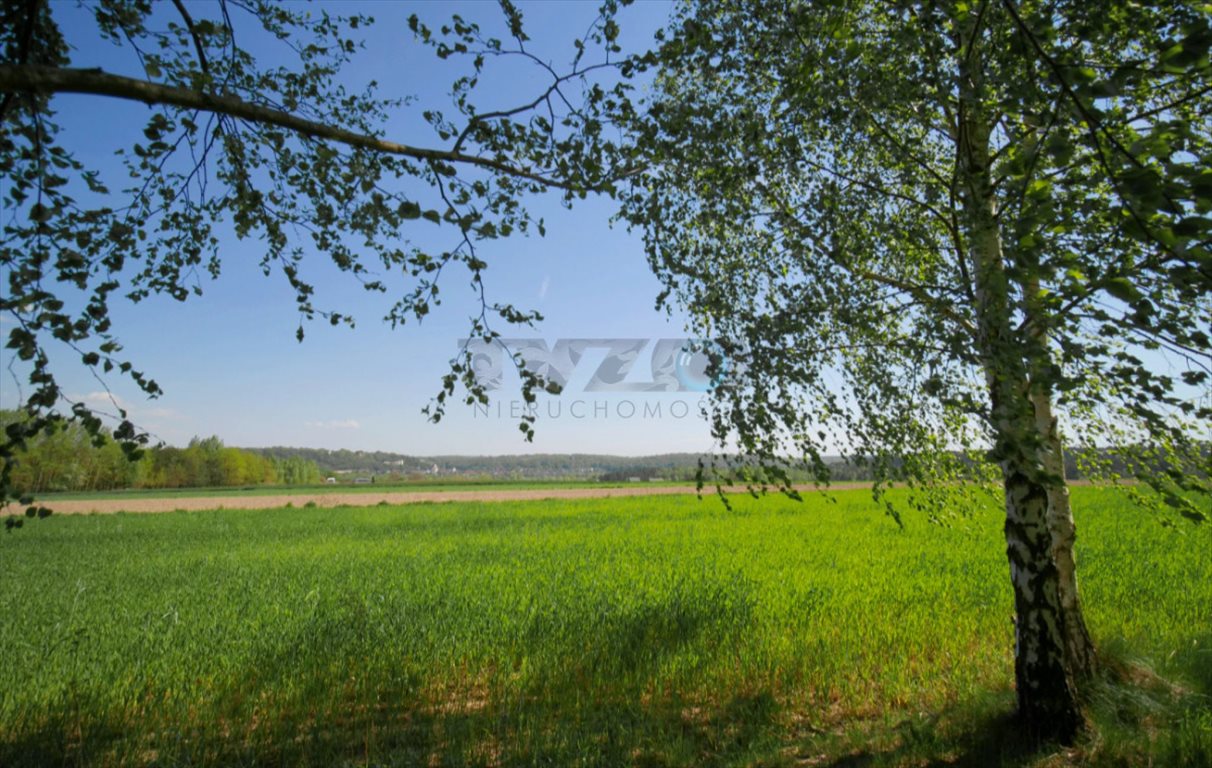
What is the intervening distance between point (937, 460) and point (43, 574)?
2001 cm

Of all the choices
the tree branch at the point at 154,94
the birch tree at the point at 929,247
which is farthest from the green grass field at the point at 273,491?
the tree branch at the point at 154,94

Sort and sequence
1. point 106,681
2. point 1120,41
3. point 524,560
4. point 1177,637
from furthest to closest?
1. point 524,560
2. point 1177,637
3. point 106,681
4. point 1120,41

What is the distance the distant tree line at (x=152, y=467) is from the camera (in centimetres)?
282

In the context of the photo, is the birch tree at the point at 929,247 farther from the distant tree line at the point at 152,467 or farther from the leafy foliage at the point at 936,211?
the distant tree line at the point at 152,467

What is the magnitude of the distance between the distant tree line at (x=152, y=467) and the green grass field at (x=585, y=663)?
7.49 feet

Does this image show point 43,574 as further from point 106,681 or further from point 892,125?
point 892,125

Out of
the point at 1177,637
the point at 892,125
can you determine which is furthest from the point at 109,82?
the point at 1177,637

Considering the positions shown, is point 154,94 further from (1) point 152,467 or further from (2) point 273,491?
(1) point 152,467

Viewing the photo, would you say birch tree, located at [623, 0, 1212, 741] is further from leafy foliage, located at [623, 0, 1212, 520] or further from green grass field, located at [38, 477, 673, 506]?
green grass field, located at [38, 477, 673, 506]

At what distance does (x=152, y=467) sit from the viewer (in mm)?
87125

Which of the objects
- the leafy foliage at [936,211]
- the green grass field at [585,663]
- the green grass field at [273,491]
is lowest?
the green grass field at [273,491]

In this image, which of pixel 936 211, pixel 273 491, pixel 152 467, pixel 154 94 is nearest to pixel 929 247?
pixel 936 211

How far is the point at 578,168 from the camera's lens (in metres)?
4.12

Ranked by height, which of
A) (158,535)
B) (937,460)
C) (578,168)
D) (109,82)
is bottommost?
(158,535)
